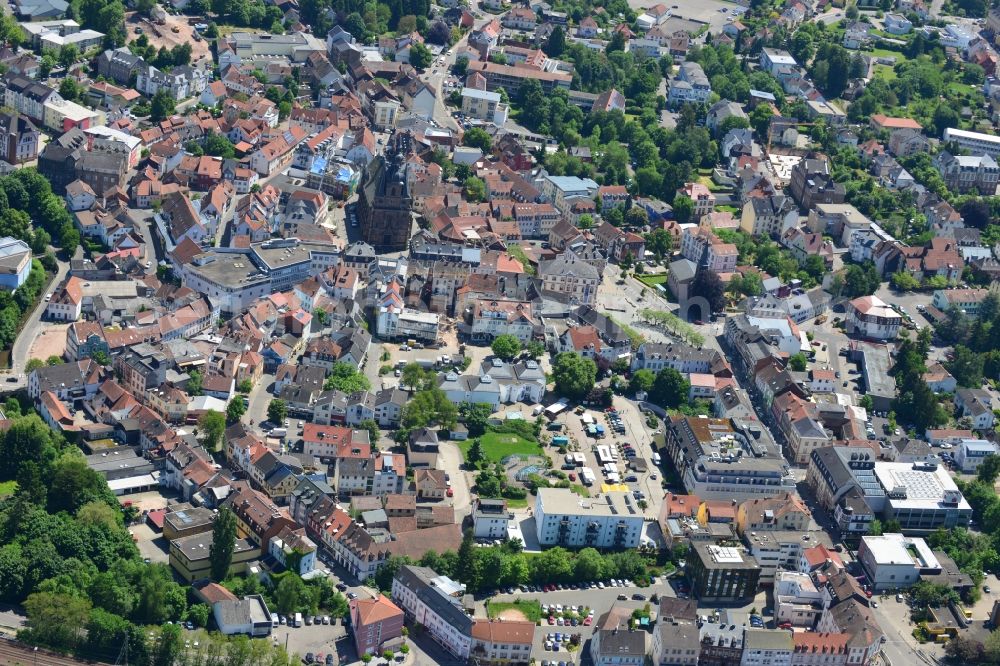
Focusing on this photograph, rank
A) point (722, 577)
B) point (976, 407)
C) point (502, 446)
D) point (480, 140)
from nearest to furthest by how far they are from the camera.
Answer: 1. point (722, 577)
2. point (502, 446)
3. point (976, 407)
4. point (480, 140)

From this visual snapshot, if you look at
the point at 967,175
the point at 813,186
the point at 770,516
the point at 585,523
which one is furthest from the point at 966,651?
the point at 967,175

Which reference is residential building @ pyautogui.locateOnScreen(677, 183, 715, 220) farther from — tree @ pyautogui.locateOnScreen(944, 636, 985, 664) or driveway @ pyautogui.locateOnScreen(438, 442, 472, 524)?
tree @ pyautogui.locateOnScreen(944, 636, 985, 664)

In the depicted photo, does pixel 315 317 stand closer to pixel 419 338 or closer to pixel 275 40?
pixel 419 338

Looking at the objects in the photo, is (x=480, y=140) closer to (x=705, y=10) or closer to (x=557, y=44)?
(x=557, y=44)

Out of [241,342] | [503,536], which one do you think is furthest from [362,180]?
[503,536]

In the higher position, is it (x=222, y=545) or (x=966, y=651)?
(x=222, y=545)

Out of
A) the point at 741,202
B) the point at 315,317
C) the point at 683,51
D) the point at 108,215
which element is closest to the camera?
the point at 315,317
